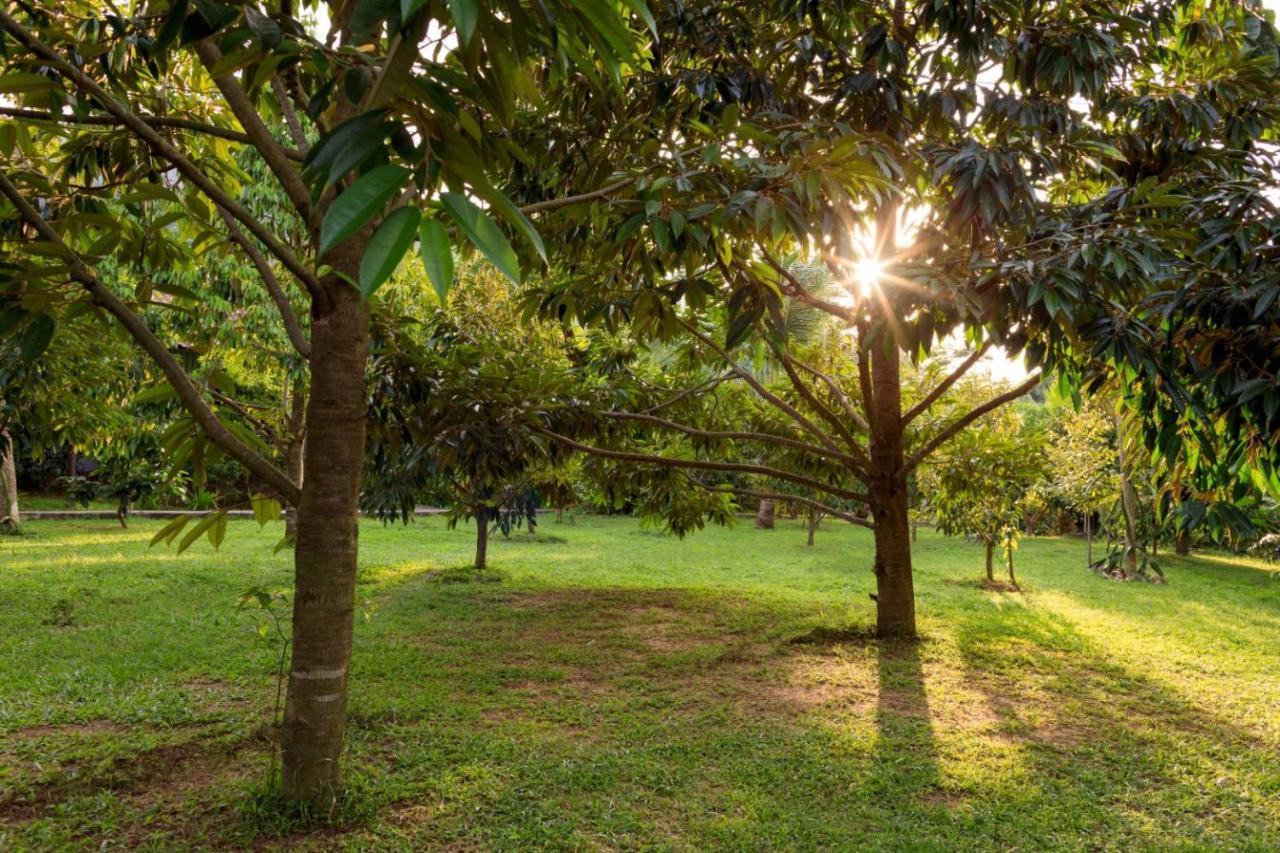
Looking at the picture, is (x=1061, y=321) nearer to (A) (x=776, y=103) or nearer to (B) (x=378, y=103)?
(A) (x=776, y=103)

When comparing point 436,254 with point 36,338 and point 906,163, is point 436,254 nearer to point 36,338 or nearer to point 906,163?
point 36,338

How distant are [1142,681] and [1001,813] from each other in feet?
11.2

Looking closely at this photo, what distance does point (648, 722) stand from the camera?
4.49m

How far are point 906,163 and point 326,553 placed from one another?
2669 mm

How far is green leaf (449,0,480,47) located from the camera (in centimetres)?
93

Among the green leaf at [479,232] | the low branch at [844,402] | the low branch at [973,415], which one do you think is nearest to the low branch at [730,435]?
the low branch at [973,415]

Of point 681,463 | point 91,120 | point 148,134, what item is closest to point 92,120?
point 91,120

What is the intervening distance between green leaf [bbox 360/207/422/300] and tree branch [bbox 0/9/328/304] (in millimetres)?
1560

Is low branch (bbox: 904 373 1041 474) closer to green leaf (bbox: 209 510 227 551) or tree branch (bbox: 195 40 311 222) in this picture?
tree branch (bbox: 195 40 311 222)

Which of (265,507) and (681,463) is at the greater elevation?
(681,463)

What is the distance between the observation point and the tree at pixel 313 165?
111cm

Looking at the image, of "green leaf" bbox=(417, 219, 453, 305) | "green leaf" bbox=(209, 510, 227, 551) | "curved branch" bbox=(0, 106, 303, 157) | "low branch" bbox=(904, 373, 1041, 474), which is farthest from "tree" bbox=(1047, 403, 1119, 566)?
"green leaf" bbox=(417, 219, 453, 305)

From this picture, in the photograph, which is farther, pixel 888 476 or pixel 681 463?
pixel 888 476

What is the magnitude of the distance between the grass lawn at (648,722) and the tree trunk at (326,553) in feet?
0.97
